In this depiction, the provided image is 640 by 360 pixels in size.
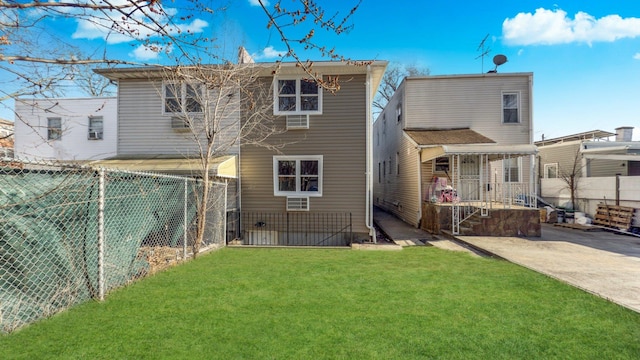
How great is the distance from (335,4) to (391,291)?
3.77m

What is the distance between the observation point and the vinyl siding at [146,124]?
34.3ft

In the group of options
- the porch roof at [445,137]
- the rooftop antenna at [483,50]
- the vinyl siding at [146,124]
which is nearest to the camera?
the vinyl siding at [146,124]

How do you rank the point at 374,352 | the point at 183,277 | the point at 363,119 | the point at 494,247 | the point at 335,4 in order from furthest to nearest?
the point at 363,119 → the point at 494,247 → the point at 183,277 → the point at 335,4 → the point at 374,352

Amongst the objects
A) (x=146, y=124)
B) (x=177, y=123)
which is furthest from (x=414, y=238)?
(x=146, y=124)

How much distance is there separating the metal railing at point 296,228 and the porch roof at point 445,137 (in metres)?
4.32

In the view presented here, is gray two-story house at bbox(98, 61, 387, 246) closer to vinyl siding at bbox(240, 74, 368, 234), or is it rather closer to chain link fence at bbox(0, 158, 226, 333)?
vinyl siding at bbox(240, 74, 368, 234)

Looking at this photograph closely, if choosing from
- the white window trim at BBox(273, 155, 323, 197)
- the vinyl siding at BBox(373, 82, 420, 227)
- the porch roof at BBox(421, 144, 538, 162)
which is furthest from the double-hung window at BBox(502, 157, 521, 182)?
the white window trim at BBox(273, 155, 323, 197)

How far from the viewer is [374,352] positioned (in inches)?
106

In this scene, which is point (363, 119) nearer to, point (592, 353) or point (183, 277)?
point (183, 277)

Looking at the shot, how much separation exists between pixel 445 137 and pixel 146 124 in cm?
1097

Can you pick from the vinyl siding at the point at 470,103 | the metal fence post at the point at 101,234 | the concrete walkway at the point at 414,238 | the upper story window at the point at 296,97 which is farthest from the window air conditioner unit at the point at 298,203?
the metal fence post at the point at 101,234

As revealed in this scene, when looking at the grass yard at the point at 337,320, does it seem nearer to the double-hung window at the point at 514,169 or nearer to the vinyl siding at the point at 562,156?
the double-hung window at the point at 514,169

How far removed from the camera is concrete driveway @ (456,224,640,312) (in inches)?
179

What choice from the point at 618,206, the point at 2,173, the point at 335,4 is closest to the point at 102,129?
the point at 2,173
